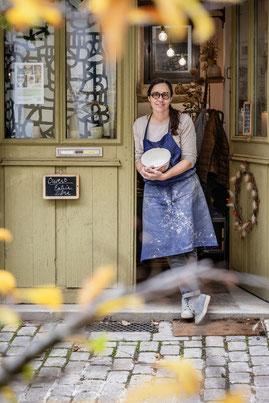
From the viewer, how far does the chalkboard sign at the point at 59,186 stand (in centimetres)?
606

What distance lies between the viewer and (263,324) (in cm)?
573

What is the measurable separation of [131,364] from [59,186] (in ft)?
6.03

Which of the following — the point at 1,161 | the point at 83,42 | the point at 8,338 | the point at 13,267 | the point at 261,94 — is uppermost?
the point at 83,42

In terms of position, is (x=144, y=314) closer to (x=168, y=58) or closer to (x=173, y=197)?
(x=173, y=197)

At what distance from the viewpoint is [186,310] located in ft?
19.1

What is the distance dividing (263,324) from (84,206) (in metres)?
1.76

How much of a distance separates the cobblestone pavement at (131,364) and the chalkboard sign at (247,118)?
197 centimetres

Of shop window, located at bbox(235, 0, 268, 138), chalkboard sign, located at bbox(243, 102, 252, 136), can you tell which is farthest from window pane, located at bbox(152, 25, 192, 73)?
chalkboard sign, located at bbox(243, 102, 252, 136)

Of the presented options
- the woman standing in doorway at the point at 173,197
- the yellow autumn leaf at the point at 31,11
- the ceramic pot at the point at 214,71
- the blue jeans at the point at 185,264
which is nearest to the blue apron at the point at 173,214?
the woman standing in doorway at the point at 173,197

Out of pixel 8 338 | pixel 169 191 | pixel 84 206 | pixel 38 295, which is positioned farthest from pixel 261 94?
pixel 38 295

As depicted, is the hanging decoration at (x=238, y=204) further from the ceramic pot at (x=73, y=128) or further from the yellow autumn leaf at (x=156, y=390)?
the yellow autumn leaf at (x=156, y=390)

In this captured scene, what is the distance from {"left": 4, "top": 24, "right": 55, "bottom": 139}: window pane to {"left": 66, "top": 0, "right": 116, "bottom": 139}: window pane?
0.16m

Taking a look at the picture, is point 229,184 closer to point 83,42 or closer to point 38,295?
point 83,42

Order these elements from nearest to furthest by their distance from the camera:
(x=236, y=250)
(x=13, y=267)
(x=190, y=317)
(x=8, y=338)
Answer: (x=8, y=338)
(x=190, y=317)
(x=13, y=267)
(x=236, y=250)
